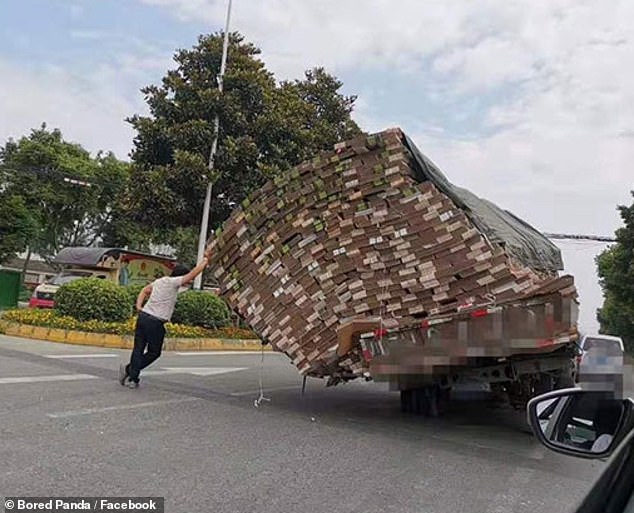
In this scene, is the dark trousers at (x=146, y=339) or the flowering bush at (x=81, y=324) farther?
the flowering bush at (x=81, y=324)

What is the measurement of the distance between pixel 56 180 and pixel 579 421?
31751 mm

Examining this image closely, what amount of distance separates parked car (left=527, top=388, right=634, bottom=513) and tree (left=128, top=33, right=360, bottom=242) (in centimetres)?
1509

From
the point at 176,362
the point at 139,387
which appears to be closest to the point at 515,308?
the point at 139,387

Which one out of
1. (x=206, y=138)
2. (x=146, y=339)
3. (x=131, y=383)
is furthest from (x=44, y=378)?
(x=206, y=138)

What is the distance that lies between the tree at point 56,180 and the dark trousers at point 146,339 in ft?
72.1

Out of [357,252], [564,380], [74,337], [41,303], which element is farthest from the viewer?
[41,303]

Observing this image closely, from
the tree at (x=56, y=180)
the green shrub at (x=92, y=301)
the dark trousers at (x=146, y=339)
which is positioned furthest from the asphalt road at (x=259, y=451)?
the tree at (x=56, y=180)

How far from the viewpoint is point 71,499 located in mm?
3977

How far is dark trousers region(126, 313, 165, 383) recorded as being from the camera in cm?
795

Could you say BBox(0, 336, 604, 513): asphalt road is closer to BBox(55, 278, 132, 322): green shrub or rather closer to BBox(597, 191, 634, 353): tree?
BBox(55, 278, 132, 322): green shrub

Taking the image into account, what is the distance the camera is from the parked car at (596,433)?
1.77m

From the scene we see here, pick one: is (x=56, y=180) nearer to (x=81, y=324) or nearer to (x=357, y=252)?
(x=81, y=324)

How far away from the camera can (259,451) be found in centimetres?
557

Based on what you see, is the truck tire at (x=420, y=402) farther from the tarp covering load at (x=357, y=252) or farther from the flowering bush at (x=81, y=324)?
the flowering bush at (x=81, y=324)
